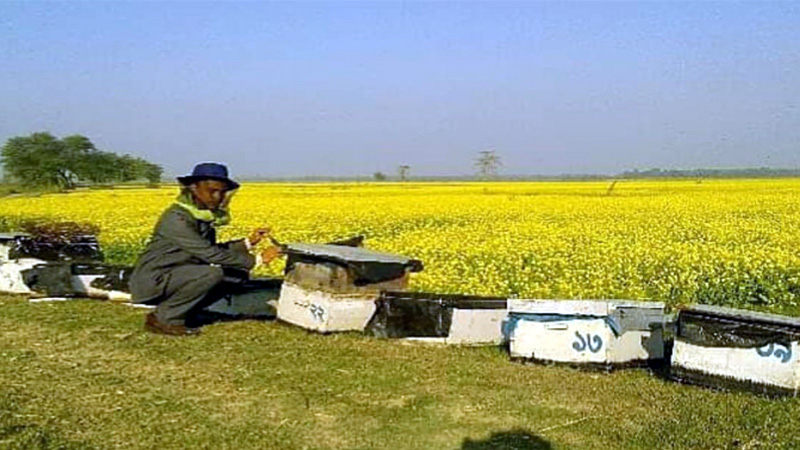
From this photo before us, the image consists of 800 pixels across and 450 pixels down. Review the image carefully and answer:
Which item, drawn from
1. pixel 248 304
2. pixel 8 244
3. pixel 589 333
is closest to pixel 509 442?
pixel 589 333

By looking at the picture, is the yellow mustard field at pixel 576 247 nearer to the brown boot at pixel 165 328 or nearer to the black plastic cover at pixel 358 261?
the black plastic cover at pixel 358 261

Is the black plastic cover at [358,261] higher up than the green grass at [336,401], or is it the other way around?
the black plastic cover at [358,261]

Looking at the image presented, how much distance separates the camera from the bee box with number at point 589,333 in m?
5.50

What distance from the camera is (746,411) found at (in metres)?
4.51

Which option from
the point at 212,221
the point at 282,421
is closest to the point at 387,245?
the point at 212,221

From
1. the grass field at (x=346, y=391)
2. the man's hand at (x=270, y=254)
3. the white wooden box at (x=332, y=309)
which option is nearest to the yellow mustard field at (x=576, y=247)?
the grass field at (x=346, y=391)

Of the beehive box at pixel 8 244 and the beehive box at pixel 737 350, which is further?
the beehive box at pixel 8 244

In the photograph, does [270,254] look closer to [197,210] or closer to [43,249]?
[197,210]

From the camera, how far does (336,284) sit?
674cm

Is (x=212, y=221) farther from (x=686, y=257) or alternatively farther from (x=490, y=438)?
(x=686, y=257)

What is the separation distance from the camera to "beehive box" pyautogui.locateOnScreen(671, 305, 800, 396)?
476 centimetres

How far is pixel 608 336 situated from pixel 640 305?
41 cm

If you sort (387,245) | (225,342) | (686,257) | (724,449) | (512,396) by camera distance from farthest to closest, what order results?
(387,245) → (686,257) → (225,342) → (512,396) → (724,449)

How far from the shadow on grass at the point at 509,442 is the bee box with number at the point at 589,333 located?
5.05 ft
